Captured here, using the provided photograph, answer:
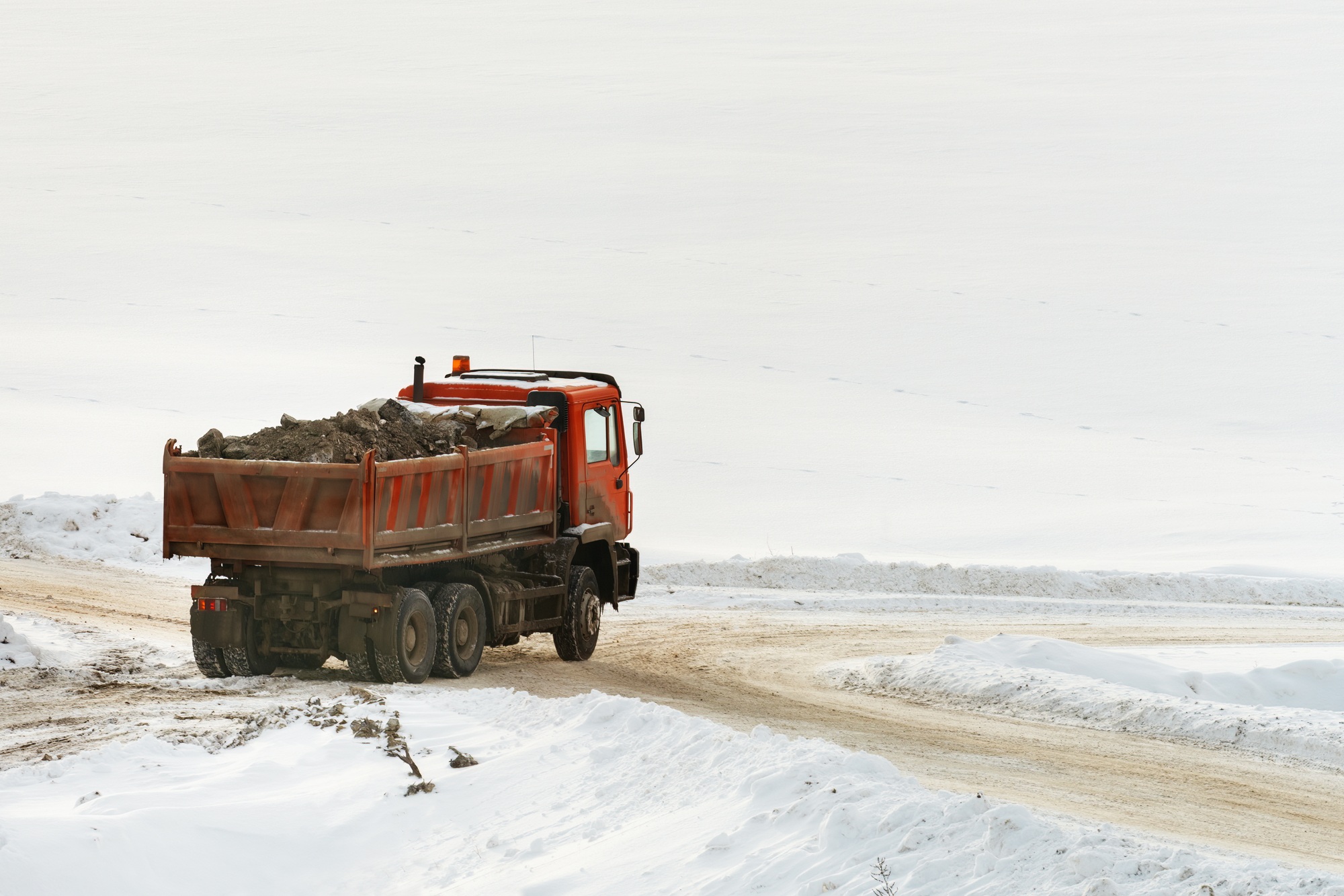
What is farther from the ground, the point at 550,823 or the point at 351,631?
the point at 351,631

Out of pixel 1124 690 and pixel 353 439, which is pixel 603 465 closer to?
pixel 353 439

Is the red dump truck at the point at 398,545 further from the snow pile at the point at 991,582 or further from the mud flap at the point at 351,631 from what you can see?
the snow pile at the point at 991,582

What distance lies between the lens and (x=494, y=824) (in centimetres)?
856

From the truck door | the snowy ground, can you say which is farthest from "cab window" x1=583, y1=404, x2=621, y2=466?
the snowy ground

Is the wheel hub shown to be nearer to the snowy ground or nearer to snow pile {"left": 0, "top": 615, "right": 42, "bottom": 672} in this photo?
the snowy ground

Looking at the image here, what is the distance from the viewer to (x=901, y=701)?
1495 cm

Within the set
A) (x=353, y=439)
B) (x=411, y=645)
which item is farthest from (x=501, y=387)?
(x=411, y=645)

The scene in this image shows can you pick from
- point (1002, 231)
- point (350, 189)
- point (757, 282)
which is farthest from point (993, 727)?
point (350, 189)

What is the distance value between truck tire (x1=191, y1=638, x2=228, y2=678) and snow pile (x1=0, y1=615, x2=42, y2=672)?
6.03 feet

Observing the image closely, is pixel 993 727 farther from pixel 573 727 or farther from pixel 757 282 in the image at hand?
pixel 757 282

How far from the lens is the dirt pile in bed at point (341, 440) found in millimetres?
13164

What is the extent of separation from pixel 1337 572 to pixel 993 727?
58.9 feet

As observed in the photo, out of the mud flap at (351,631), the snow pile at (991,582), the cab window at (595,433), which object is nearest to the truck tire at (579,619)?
the cab window at (595,433)

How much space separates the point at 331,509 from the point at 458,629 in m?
2.12
